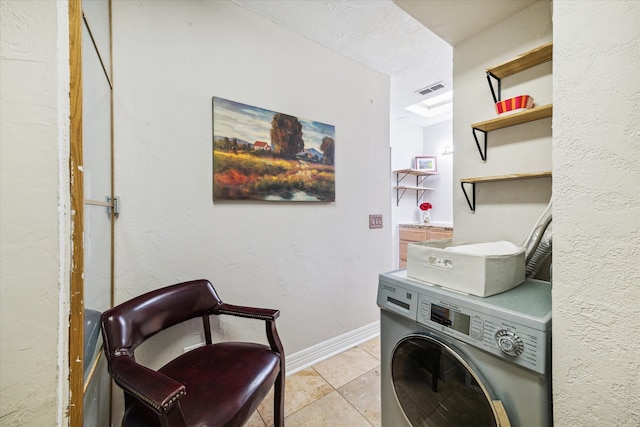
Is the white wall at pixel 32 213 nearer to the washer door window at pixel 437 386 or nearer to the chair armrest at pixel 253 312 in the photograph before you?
the chair armrest at pixel 253 312

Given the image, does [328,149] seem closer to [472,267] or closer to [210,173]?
[210,173]

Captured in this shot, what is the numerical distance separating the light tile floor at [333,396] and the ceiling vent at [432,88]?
2.66 metres

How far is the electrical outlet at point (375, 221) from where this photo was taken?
2.25m

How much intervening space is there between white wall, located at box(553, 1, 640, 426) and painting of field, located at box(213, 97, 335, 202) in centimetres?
137

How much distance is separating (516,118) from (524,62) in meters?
0.27

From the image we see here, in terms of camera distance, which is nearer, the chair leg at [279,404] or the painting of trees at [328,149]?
the chair leg at [279,404]

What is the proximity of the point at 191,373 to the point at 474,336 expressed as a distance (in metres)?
1.10

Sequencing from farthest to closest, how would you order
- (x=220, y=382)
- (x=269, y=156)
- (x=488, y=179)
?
1. (x=269, y=156)
2. (x=488, y=179)
3. (x=220, y=382)

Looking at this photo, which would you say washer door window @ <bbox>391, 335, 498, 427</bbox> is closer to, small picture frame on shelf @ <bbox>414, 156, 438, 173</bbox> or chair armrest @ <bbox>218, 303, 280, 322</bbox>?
chair armrest @ <bbox>218, 303, 280, 322</bbox>

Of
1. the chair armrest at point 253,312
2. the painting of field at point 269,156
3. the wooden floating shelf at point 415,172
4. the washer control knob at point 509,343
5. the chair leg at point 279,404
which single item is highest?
the wooden floating shelf at point 415,172

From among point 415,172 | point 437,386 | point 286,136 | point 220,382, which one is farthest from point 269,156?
point 415,172

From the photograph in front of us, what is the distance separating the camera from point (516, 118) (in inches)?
47.1

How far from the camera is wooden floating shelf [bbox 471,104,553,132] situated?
1.11 meters

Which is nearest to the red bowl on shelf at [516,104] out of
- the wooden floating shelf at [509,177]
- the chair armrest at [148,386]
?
the wooden floating shelf at [509,177]
